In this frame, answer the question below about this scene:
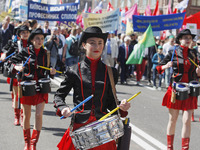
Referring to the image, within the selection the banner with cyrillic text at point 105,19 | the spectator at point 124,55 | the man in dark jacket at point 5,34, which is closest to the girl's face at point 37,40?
the banner with cyrillic text at point 105,19

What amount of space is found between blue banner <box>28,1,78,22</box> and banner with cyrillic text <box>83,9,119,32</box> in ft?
5.14

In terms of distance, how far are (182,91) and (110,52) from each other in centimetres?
1012

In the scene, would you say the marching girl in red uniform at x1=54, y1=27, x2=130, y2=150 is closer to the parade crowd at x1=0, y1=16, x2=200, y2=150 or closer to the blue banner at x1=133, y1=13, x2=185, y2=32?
the parade crowd at x1=0, y1=16, x2=200, y2=150

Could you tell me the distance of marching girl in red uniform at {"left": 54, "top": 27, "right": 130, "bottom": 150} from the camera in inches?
150

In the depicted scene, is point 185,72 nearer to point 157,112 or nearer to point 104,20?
point 157,112

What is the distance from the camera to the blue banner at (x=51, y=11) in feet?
50.2

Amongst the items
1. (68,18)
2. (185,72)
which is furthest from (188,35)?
(68,18)

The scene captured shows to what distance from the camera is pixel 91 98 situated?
3.84 metres

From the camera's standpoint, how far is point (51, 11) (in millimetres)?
16016

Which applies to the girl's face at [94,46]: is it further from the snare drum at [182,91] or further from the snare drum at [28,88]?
the snare drum at [182,91]

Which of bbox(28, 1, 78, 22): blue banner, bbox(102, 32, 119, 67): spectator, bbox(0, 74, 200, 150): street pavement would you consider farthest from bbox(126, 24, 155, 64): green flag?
bbox(28, 1, 78, 22): blue banner

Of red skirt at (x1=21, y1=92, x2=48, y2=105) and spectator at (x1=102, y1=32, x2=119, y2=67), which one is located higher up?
spectator at (x1=102, y1=32, x2=119, y2=67)

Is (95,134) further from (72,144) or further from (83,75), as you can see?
(83,75)

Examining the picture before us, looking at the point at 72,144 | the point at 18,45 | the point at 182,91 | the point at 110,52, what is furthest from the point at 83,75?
the point at 110,52
